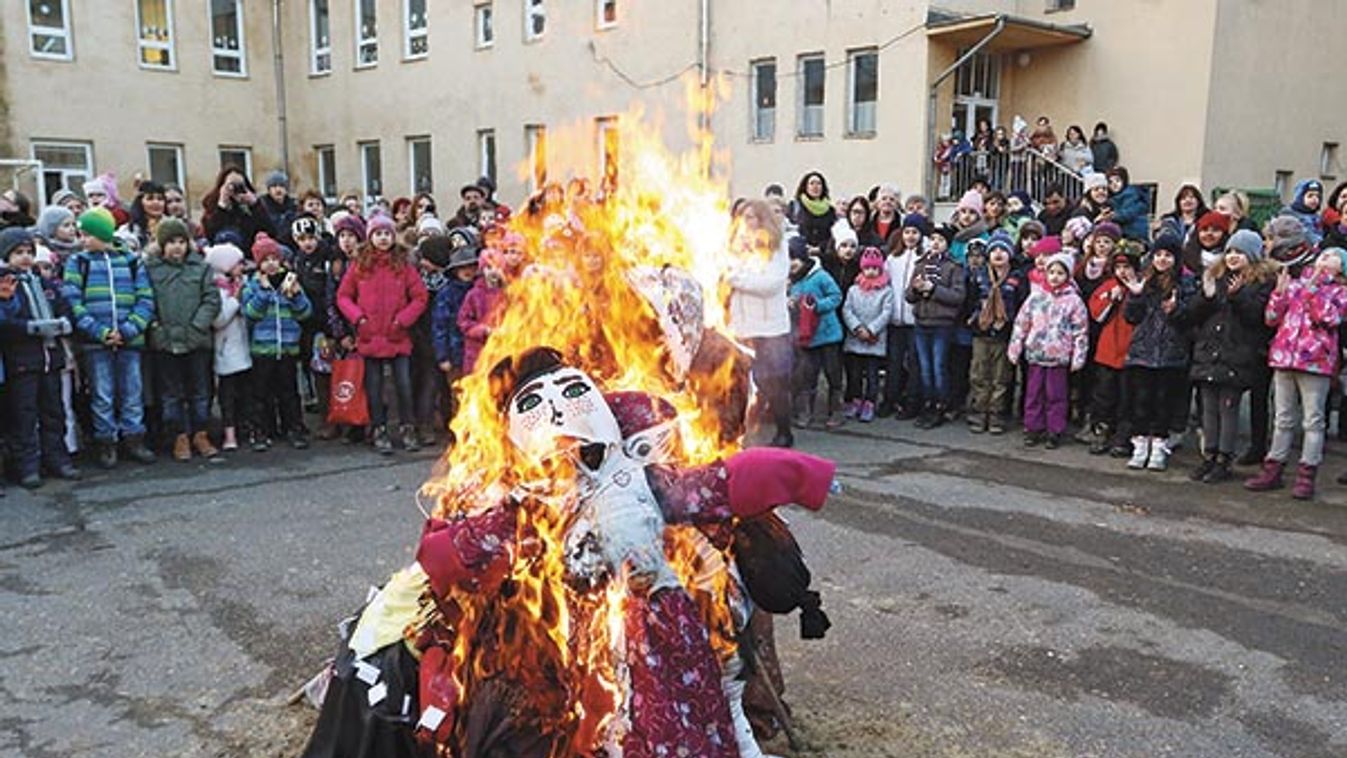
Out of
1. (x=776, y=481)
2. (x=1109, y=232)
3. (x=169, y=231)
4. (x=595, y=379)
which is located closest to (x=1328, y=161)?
(x=1109, y=232)

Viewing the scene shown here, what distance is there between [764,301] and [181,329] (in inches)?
172

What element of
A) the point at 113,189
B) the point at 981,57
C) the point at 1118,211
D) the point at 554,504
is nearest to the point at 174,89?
the point at 113,189

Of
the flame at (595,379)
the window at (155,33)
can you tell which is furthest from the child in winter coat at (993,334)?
the window at (155,33)

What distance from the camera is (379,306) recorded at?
27.9 feet

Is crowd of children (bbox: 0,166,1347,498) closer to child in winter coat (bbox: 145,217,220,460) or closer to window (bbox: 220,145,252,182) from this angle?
child in winter coat (bbox: 145,217,220,460)

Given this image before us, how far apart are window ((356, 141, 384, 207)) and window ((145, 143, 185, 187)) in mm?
4096

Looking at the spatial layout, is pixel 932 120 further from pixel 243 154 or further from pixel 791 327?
pixel 243 154

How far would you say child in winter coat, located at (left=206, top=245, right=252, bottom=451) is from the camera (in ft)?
27.7

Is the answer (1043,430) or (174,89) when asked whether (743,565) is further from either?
(174,89)

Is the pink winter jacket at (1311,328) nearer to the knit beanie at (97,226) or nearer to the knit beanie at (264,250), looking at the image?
the knit beanie at (264,250)

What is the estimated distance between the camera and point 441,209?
2503 centimetres

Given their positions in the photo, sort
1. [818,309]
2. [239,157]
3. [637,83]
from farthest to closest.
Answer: [239,157], [637,83], [818,309]

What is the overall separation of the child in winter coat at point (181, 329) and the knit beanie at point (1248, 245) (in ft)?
24.5

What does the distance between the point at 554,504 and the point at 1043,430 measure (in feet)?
22.7
